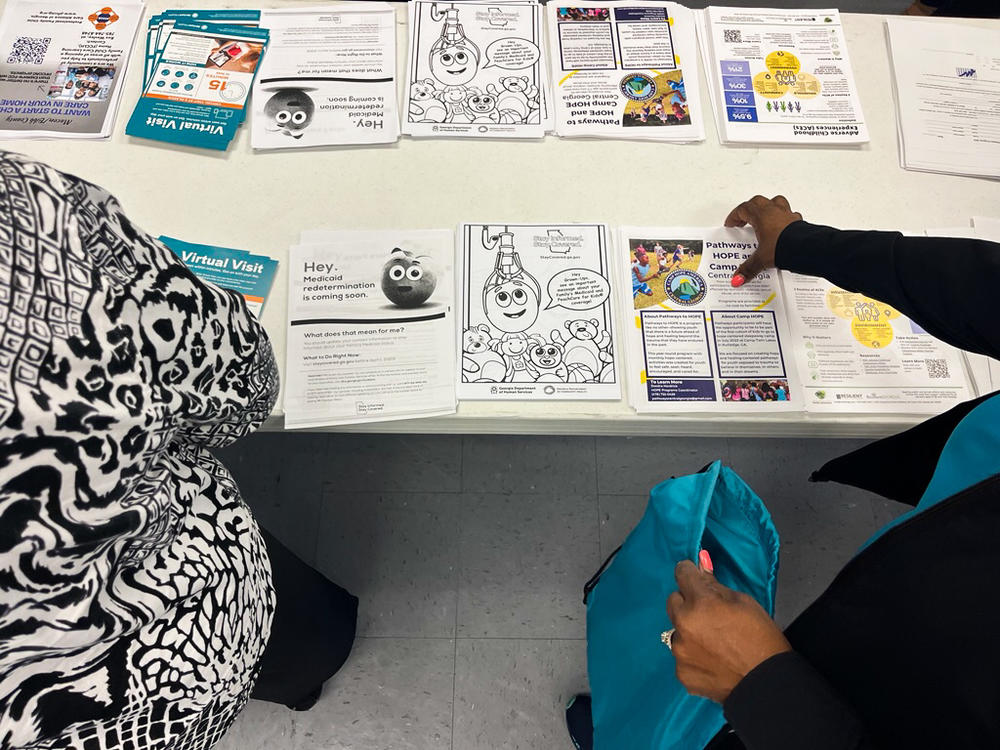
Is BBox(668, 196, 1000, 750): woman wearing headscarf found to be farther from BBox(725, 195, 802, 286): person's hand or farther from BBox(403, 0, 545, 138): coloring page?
BBox(403, 0, 545, 138): coloring page

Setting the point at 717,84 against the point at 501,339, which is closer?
the point at 501,339

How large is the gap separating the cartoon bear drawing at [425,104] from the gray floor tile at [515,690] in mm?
980

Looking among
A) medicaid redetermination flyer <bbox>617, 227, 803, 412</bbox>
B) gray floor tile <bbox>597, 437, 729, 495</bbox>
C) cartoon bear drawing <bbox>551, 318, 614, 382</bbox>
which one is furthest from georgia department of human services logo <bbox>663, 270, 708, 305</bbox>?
gray floor tile <bbox>597, 437, 729, 495</bbox>

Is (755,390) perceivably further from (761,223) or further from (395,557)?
(395,557)

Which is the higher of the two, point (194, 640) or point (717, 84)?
point (717, 84)

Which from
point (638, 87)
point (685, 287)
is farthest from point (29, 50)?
point (685, 287)

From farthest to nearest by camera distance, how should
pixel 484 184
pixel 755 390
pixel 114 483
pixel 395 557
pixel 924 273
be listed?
pixel 395 557 < pixel 484 184 < pixel 755 390 < pixel 924 273 < pixel 114 483

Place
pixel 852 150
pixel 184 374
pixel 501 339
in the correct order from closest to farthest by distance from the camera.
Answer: pixel 184 374
pixel 501 339
pixel 852 150

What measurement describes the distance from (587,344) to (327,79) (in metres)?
0.57

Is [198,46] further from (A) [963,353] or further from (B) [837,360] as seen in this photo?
(A) [963,353]

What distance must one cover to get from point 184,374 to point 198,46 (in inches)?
27.0

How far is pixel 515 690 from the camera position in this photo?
114 cm

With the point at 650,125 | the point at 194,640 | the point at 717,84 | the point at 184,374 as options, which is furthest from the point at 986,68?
the point at 194,640

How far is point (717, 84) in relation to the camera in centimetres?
88
